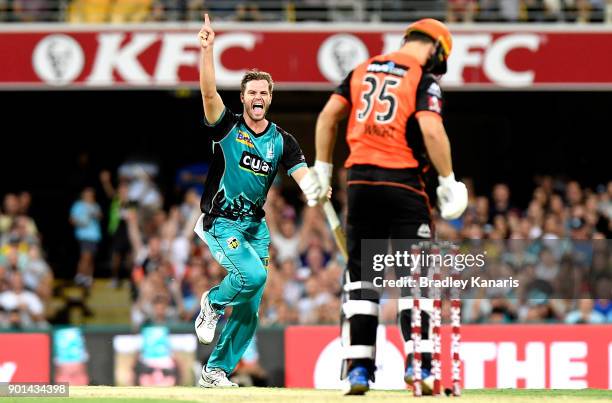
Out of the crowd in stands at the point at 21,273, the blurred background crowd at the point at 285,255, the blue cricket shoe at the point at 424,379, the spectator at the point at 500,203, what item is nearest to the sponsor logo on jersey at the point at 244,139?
the blue cricket shoe at the point at 424,379

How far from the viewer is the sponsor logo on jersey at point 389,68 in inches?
323

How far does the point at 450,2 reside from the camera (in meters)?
18.7

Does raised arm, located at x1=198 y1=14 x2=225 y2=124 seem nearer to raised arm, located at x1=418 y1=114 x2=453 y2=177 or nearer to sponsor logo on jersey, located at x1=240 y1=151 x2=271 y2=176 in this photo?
sponsor logo on jersey, located at x1=240 y1=151 x2=271 y2=176

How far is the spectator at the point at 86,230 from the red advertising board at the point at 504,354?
17.9ft

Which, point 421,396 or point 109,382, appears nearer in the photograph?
point 421,396

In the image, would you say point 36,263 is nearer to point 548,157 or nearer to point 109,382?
point 109,382

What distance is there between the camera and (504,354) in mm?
14195

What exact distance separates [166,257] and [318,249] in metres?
1.89

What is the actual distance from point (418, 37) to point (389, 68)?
34 cm

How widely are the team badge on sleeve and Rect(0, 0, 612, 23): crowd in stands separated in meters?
9.56

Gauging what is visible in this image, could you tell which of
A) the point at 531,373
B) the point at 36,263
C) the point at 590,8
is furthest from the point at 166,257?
the point at 590,8

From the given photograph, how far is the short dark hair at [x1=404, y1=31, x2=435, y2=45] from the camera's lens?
838cm

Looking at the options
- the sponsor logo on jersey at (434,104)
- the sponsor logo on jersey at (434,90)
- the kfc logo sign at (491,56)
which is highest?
the kfc logo sign at (491,56)

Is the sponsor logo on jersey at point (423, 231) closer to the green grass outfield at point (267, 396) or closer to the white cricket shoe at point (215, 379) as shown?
the green grass outfield at point (267, 396)
